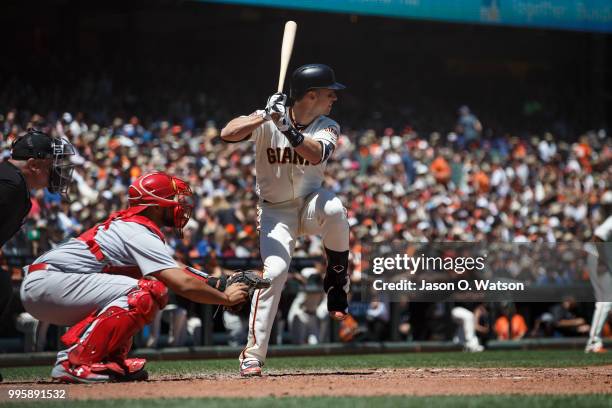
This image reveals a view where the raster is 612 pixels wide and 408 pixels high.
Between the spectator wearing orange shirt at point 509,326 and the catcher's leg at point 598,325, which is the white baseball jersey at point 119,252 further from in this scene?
the spectator wearing orange shirt at point 509,326

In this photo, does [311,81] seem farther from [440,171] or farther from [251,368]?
[440,171]

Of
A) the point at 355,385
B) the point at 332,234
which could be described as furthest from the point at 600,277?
the point at 355,385

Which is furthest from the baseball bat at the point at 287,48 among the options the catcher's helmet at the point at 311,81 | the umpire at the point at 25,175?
the umpire at the point at 25,175

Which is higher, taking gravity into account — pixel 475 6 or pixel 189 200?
pixel 475 6

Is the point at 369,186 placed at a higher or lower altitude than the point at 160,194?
higher

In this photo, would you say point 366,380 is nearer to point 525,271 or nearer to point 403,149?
point 525,271

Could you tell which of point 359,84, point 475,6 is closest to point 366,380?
point 475,6

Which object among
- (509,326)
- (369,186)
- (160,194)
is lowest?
(509,326)

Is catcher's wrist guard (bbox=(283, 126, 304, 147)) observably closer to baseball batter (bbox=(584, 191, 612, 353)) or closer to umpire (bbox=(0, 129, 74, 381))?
umpire (bbox=(0, 129, 74, 381))
